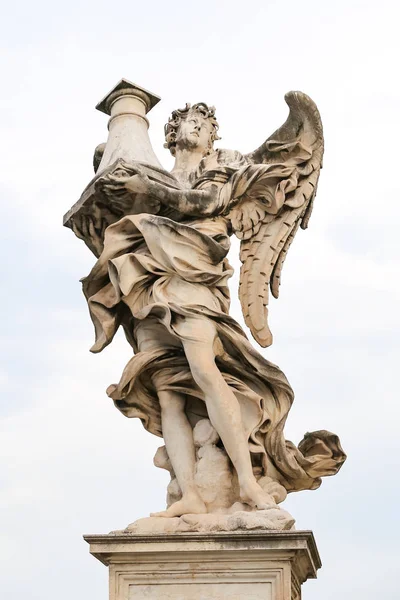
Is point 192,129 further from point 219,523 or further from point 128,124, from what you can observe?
point 219,523

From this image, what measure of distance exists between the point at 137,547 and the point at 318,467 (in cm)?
149

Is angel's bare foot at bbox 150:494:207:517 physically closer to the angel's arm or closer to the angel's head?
the angel's arm

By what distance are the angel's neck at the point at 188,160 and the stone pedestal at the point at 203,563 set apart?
2710 millimetres

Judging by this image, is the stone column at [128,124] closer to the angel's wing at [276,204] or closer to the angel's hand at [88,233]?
the angel's hand at [88,233]

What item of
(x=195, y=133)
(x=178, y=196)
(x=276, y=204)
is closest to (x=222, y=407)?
(x=178, y=196)

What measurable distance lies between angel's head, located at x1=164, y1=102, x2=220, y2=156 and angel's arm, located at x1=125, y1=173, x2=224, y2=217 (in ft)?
1.99

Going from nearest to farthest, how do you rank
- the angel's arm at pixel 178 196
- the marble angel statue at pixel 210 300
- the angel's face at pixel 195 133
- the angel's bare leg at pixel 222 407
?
the angel's bare leg at pixel 222 407 → the marble angel statue at pixel 210 300 → the angel's arm at pixel 178 196 → the angel's face at pixel 195 133

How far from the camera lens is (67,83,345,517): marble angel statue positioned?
7941mm

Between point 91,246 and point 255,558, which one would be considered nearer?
point 255,558

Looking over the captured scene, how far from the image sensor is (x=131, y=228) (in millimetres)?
8422

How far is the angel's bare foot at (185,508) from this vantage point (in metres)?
7.68

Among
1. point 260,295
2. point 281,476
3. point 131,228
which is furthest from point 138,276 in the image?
point 281,476

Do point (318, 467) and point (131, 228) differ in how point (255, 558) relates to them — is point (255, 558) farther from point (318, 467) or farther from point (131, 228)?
point (131, 228)

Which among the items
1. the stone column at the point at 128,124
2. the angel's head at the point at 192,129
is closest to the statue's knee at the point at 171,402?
the stone column at the point at 128,124
